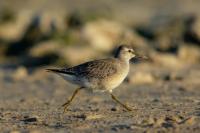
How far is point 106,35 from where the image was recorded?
24719 millimetres

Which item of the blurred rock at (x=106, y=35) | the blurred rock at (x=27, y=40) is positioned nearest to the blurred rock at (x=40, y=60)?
the blurred rock at (x=27, y=40)

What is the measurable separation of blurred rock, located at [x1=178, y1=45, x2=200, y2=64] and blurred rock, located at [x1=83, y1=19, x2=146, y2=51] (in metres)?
2.00

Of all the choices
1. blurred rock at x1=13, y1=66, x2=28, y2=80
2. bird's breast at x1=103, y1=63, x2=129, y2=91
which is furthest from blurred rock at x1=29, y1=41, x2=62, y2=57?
bird's breast at x1=103, y1=63, x2=129, y2=91

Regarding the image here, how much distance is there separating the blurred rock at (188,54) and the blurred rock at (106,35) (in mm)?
2003

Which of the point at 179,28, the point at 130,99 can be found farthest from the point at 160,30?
the point at 130,99

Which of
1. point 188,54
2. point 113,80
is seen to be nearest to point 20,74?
point 188,54

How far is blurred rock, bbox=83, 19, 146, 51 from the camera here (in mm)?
23797

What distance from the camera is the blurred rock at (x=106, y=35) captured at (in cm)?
2380

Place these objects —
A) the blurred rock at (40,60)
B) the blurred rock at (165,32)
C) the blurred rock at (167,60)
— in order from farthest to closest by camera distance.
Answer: the blurred rock at (165,32) → the blurred rock at (40,60) → the blurred rock at (167,60)

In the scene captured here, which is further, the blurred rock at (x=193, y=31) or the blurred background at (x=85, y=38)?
the blurred rock at (x=193, y=31)

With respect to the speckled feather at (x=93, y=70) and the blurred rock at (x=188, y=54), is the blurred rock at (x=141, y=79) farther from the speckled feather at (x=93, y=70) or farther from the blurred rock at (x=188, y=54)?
the speckled feather at (x=93, y=70)

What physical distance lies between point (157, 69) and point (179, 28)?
5153 millimetres

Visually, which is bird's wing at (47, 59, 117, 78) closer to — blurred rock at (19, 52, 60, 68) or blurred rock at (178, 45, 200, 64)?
blurred rock at (178, 45, 200, 64)

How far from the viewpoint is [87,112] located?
39.4ft
